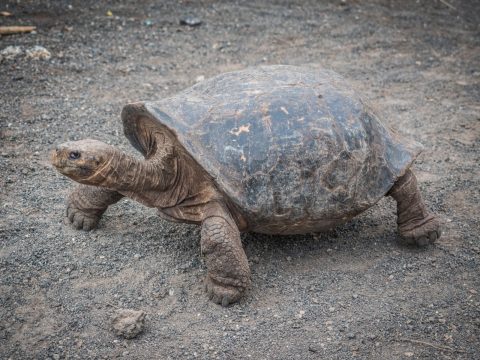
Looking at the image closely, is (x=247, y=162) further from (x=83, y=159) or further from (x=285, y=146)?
(x=83, y=159)

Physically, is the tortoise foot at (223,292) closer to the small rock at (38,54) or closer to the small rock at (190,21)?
the small rock at (38,54)

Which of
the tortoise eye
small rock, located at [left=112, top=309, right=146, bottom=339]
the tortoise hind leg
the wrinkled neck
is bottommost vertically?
small rock, located at [left=112, top=309, right=146, bottom=339]

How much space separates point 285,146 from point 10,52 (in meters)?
5.18

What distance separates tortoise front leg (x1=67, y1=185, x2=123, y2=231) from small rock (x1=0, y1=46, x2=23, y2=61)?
3.70 m

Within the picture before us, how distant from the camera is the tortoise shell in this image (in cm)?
421

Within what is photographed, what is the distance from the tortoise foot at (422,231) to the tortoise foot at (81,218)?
2.68m

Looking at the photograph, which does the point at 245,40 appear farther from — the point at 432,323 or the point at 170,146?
the point at 432,323

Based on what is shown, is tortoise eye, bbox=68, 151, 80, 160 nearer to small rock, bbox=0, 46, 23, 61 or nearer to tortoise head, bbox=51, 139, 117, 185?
tortoise head, bbox=51, 139, 117, 185

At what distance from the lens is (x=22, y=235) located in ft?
15.9

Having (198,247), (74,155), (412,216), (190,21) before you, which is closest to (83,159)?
(74,155)

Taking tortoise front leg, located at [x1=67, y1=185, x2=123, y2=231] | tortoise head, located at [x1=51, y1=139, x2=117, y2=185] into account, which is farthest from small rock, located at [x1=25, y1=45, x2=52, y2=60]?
tortoise head, located at [x1=51, y1=139, x2=117, y2=185]

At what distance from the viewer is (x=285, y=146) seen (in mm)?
Answer: 4246

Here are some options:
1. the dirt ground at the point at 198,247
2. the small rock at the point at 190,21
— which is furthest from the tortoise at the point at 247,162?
the small rock at the point at 190,21

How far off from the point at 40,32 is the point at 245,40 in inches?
122
